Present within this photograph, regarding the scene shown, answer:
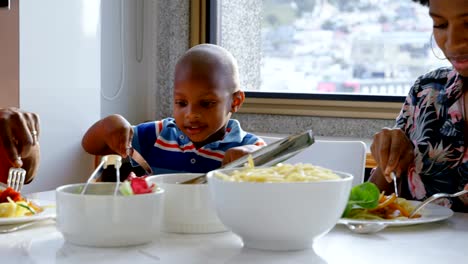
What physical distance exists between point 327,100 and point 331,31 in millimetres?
247

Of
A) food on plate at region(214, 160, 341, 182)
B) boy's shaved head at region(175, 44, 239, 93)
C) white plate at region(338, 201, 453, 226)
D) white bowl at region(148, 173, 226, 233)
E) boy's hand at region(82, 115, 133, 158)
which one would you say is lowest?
white plate at region(338, 201, 453, 226)

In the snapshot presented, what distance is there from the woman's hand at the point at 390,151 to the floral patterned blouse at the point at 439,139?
151mm

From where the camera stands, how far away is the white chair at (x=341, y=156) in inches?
64.8

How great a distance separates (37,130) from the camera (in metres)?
1.50

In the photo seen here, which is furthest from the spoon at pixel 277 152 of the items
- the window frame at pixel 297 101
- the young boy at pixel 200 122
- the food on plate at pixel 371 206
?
the window frame at pixel 297 101

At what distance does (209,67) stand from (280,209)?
86 cm

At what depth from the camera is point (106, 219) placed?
89cm

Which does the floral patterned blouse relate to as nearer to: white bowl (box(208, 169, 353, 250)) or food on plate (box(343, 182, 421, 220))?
food on plate (box(343, 182, 421, 220))

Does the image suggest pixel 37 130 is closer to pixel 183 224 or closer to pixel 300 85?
pixel 183 224

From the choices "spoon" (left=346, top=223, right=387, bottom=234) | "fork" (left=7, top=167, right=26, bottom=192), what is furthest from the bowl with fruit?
"fork" (left=7, top=167, right=26, bottom=192)

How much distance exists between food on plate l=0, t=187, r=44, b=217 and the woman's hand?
622mm

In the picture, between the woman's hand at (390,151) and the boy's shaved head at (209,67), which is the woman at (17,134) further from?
the woman's hand at (390,151)

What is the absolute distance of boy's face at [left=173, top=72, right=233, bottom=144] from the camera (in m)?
1.61

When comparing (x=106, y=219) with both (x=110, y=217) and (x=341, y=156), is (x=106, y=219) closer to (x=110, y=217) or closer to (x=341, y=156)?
(x=110, y=217)
